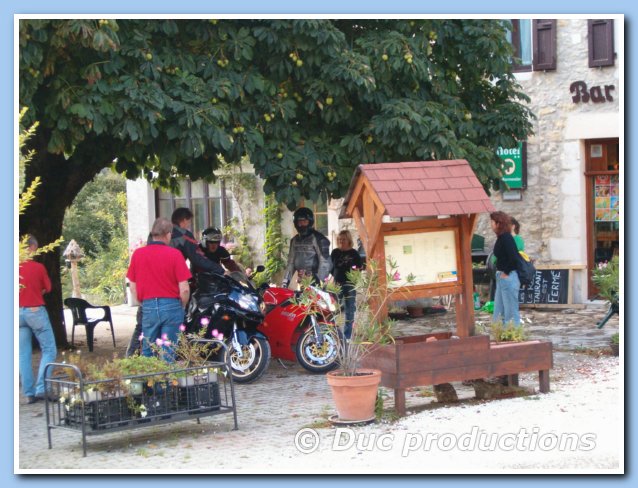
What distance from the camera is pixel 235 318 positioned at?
10914 millimetres

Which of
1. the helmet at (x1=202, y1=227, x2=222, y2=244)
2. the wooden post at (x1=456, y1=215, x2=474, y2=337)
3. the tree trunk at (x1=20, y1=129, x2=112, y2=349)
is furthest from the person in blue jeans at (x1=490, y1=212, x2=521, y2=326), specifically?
the tree trunk at (x1=20, y1=129, x2=112, y2=349)

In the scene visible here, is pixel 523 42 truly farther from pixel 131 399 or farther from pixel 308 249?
pixel 131 399

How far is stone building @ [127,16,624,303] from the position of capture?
18172 millimetres

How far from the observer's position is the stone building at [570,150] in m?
18.2

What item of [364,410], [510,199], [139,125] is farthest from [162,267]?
[510,199]

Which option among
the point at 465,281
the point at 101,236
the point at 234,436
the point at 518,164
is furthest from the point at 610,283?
the point at 101,236

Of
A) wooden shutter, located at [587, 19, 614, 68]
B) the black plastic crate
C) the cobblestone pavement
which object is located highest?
wooden shutter, located at [587, 19, 614, 68]

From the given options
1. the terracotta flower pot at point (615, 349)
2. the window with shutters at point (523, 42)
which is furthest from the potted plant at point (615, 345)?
the window with shutters at point (523, 42)

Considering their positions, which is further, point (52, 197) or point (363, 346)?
point (52, 197)

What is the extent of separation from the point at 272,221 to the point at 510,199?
5.39 m

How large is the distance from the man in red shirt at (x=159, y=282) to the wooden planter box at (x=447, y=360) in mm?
1903

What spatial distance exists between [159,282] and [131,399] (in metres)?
1.83

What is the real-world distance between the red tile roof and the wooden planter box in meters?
1.15

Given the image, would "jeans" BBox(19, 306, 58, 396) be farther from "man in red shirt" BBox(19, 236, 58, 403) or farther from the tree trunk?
the tree trunk
